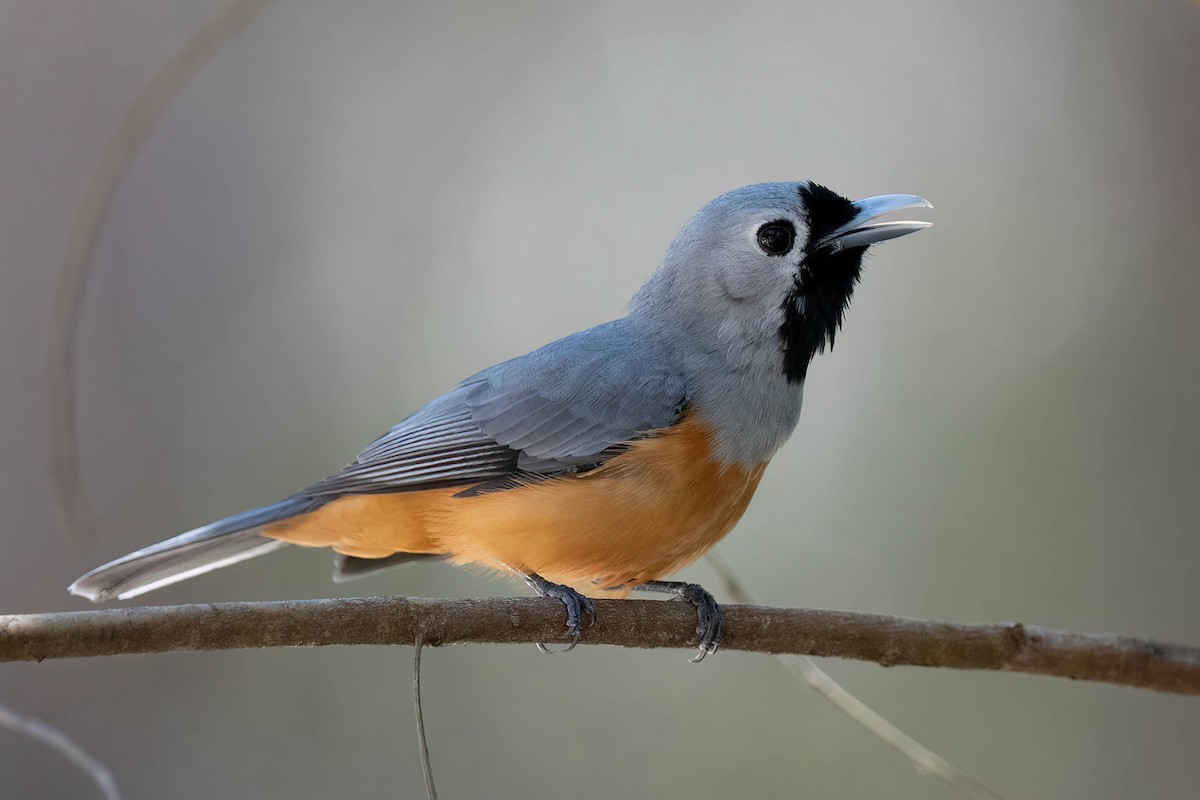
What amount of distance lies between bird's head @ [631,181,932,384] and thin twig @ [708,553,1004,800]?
0.78 meters

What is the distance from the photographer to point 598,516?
334 centimetres

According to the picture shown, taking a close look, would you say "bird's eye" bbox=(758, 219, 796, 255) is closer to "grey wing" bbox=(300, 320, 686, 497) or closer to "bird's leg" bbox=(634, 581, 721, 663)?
"grey wing" bbox=(300, 320, 686, 497)

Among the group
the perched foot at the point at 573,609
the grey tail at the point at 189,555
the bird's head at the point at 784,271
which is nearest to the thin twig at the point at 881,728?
the perched foot at the point at 573,609

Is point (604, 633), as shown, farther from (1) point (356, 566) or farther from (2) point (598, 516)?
(1) point (356, 566)

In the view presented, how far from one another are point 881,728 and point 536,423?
4.91ft

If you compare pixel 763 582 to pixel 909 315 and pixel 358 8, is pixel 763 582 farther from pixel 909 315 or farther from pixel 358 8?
pixel 358 8

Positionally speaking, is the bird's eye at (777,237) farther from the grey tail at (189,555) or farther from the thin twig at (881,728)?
the grey tail at (189,555)

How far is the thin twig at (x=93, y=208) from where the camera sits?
2.92 metres

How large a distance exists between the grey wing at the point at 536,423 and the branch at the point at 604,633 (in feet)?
2.03

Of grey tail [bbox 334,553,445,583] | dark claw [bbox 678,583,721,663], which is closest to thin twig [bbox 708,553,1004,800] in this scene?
dark claw [bbox 678,583,721,663]

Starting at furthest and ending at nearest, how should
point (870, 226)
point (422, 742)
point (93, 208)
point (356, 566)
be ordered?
point (356, 566) → point (870, 226) → point (93, 208) → point (422, 742)

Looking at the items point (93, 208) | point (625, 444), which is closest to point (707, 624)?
point (625, 444)

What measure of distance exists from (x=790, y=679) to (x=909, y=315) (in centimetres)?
198

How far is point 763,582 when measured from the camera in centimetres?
539
